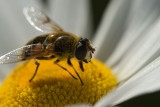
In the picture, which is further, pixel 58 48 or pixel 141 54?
pixel 141 54

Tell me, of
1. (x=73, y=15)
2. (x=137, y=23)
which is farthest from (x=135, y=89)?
(x=73, y=15)

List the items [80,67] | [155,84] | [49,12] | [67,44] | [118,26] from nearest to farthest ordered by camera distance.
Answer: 1. [155,84]
2. [67,44]
3. [80,67]
4. [118,26]
5. [49,12]

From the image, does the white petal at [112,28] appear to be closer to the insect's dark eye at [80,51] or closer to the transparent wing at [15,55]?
the insect's dark eye at [80,51]

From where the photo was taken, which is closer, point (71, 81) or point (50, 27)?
point (71, 81)

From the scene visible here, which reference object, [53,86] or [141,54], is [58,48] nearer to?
[53,86]

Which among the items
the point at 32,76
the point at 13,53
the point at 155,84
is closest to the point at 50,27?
the point at 32,76

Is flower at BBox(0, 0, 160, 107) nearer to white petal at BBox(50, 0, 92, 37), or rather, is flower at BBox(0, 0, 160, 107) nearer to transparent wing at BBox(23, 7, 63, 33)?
white petal at BBox(50, 0, 92, 37)

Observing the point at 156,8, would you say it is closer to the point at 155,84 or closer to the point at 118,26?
the point at 118,26
